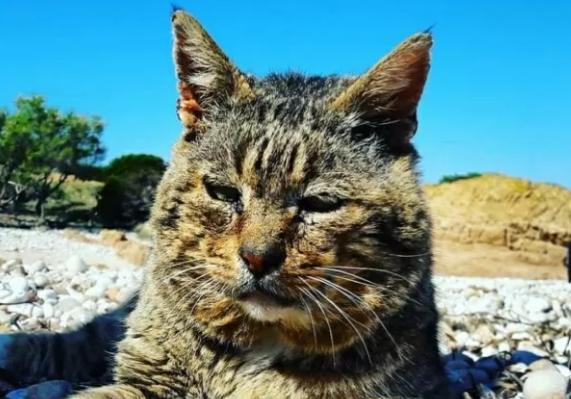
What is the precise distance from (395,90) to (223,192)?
1002 millimetres

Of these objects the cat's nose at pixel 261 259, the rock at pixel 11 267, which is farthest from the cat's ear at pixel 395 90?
the rock at pixel 11 267

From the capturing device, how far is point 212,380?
3.36 metres

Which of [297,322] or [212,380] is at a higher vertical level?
[297,322]

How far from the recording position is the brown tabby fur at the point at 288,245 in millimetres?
2979

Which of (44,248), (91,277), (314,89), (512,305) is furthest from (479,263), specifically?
(314,89)

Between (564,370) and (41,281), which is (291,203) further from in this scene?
(41,281)

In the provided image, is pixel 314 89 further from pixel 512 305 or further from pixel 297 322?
pixel 512 305

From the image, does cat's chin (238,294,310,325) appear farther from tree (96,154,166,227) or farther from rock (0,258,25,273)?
tree (96,154,166,227)

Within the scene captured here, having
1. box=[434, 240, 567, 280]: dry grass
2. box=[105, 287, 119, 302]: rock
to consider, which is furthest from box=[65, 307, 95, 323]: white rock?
box=[434, 240, 567, 280]: dry grass

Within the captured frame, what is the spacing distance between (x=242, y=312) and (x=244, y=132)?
864 mm

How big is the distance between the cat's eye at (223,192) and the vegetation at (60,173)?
16.3 metres

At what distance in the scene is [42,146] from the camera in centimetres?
2208

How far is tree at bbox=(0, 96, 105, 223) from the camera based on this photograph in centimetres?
2145

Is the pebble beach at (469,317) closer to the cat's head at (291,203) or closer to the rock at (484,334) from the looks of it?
the rock at (484,334)
